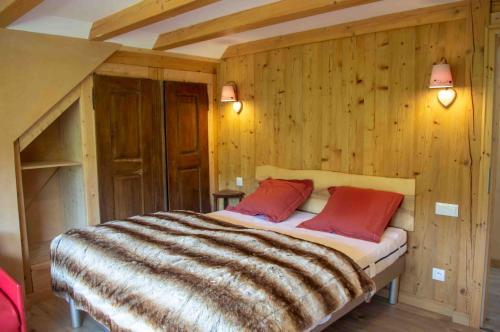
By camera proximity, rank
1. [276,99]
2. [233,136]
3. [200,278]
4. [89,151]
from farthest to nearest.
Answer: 1. [233,136]
2. [276,99]
3. [89,151]
4. [200,278]

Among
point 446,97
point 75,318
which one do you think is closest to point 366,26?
point 446,97

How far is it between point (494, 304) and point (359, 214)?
1.38m

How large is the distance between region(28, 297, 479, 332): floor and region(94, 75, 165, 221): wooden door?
99 centimetres

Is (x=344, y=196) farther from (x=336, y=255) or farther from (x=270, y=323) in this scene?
(x=270, y=323)

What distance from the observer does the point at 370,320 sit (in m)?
3.06

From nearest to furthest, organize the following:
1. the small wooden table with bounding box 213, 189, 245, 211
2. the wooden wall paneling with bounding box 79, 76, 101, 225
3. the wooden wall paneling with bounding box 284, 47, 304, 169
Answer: the wooden wall paneling with bounding box 79, 76, 101, 225 < the wooden wall paneling with bounding box 284, 47, 304, 169 < the small wooden table with bounding box 213, 189, 245, 211

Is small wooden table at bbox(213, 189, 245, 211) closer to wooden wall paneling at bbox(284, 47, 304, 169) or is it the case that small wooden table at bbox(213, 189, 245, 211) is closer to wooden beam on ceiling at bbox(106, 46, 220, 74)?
wooden wall paneling at bbox(284, 47, 304, 169)

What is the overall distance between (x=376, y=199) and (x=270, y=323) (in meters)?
1.74

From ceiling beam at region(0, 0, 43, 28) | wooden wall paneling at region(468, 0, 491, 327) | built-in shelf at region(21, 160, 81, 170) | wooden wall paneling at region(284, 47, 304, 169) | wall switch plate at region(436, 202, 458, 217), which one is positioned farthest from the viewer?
wooden wall paneling at region(284, 47, 304, 169)

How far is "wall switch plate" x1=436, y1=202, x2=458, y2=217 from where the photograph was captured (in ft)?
10.0

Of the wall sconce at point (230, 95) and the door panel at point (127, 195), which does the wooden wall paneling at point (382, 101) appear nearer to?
the wall sconce at point (230, 95)

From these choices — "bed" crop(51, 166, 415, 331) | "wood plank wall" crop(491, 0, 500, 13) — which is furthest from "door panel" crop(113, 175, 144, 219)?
"wood plank wall" crop(491, 0, 500, 13)

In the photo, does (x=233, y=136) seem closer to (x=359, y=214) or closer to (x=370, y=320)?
(x=359, y=214)

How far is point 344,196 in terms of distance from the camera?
3.37 meters
